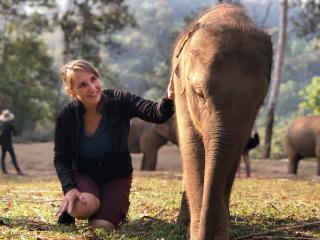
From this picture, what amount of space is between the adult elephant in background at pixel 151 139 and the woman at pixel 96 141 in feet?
31.6

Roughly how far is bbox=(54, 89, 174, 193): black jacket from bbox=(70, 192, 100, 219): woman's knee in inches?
5.7

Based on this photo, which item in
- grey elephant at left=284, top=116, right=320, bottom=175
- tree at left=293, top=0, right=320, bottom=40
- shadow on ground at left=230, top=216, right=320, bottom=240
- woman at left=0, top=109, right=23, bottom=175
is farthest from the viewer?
tree at left=293, top=0, right=320, bottom=40

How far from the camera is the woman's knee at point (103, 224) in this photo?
13.5 feet

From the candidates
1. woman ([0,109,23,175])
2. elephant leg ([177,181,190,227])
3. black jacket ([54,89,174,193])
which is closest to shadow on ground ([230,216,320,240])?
elephant leg ([177,181,190,227])

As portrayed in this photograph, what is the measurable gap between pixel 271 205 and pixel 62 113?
229 centimetres

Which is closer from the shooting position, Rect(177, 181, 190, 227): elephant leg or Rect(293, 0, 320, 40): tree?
Rect(177, 181, 190, 227): elephant leg

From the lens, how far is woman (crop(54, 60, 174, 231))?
13.7 ft

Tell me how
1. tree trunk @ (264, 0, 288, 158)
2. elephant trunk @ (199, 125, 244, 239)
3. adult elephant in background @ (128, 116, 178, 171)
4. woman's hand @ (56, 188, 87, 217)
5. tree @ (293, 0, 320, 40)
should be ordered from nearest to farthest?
elephant trunk @ (199, 125, 244, 239) < woman's hand @ (56, 188, 87, 217) < adult elephant in background @ (128, 116, 178, 171) < tree trunk @ (264, 0, 288, 158) < tree @ (293, 0, 320, 40)

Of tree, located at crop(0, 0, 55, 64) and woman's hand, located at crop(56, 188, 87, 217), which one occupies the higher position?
tree, located at crop(0, 0, 55, 64)

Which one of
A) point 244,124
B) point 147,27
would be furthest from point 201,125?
point 147,27

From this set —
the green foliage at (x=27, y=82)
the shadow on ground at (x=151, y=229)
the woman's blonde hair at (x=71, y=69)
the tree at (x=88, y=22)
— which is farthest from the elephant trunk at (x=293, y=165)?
the tree at (x=88, y=22)

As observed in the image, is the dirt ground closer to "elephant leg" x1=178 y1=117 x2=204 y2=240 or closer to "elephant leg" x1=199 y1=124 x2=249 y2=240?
"elephant leg" x1=178 y1=117 x2=204 y2=240

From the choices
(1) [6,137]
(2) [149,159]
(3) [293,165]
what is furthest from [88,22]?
(3) [293,165]

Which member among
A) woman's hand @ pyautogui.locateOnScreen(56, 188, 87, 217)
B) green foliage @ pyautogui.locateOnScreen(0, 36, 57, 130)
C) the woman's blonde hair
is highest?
green foliage @ pyautogui.locateOnScreen(0, 36, 57, 130)
